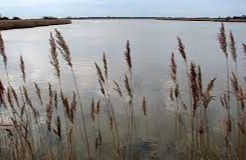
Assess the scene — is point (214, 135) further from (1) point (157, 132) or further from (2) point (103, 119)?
(2) point (103, 119)

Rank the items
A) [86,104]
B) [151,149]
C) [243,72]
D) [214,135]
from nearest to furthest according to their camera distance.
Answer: [151,149]
[214,135]
[86,104]
[243,72]

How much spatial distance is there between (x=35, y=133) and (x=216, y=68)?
7.67 m

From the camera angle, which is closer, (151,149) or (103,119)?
(151,149)

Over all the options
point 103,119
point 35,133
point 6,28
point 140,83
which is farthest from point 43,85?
point 6,28

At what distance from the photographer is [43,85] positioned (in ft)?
32.0

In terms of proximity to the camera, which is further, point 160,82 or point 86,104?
point 160,82

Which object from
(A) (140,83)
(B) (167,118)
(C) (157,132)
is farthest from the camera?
(A) (140,83)

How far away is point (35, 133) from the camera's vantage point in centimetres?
567

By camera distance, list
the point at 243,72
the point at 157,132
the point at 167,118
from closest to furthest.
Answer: the point at 157,132 < the point at 167,118 < the point at 243,72

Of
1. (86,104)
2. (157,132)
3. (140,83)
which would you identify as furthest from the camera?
(140,83)

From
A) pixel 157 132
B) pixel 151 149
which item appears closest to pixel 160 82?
pixel 157 132

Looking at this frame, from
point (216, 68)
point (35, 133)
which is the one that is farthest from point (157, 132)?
point (216, 68)

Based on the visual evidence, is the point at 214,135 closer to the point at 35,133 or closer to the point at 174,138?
the point at 174,138

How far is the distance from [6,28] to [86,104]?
36.7m
